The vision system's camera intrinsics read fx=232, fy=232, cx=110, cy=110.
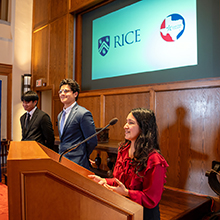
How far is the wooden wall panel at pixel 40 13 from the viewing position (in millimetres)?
5730

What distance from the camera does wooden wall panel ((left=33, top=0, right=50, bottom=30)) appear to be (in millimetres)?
5730

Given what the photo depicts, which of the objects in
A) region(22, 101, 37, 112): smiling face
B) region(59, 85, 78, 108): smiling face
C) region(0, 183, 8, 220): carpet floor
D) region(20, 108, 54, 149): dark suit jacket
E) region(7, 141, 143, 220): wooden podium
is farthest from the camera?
region(22, 101, 37, 112): smiling face

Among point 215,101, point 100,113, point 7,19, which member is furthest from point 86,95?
point 7,19

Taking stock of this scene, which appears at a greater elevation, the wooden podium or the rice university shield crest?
the rice university shield crest

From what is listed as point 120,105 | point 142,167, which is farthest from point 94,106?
point 142,167

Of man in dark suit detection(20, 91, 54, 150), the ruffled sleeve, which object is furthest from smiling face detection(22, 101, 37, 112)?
the ruffled sleeve

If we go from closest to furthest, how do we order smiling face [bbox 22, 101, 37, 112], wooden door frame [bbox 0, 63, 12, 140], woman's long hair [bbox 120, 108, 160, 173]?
woman's long hair [bbox 120, 108, 160, 173] → smiling face [bbox 22, 101, 37, 112] → wooden door frame [bbox 0, 63, 12, 140]

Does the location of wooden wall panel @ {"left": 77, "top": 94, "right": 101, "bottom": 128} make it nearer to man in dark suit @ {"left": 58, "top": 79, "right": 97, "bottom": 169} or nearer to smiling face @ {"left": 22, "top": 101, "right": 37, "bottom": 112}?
smiling face @ {"left": 22, "top": 101, "right": 37, "bottom": 112}

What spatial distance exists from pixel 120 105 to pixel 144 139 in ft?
8.86

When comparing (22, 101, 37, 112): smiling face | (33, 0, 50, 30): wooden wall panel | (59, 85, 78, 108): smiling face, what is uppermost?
(33, 0, 50, 30): wooden wall panel

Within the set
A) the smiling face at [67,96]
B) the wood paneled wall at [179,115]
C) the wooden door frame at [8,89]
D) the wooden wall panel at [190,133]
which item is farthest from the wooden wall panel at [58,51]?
the smiling face at [67,96]

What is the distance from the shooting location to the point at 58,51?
527 cm

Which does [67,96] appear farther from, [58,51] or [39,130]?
[58,51]

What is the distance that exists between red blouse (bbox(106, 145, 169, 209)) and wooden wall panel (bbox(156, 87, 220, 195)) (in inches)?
74.2
